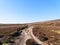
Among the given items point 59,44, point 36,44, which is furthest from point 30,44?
point 59,44

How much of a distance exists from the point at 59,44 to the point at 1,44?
13.1 meters

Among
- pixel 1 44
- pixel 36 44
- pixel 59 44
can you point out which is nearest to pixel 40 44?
pixel 36 44

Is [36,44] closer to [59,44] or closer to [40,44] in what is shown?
[40,44]

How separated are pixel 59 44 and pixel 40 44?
387cm

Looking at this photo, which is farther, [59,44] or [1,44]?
[1,44]

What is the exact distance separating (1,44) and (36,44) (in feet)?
26.6

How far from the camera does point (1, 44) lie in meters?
38.9

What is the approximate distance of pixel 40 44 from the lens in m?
34.2

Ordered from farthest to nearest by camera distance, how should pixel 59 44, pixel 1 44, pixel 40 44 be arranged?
pixel 1 44, pixel 40 44, pixel 59 44

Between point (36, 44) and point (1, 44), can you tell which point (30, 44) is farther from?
point (1, 44)

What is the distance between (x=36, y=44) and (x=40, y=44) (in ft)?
3.95

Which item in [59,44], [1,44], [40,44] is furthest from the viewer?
[1,44]

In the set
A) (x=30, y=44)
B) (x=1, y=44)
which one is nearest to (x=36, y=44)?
(x=30, y=44)

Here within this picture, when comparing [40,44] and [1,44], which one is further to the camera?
A: [1,44]
